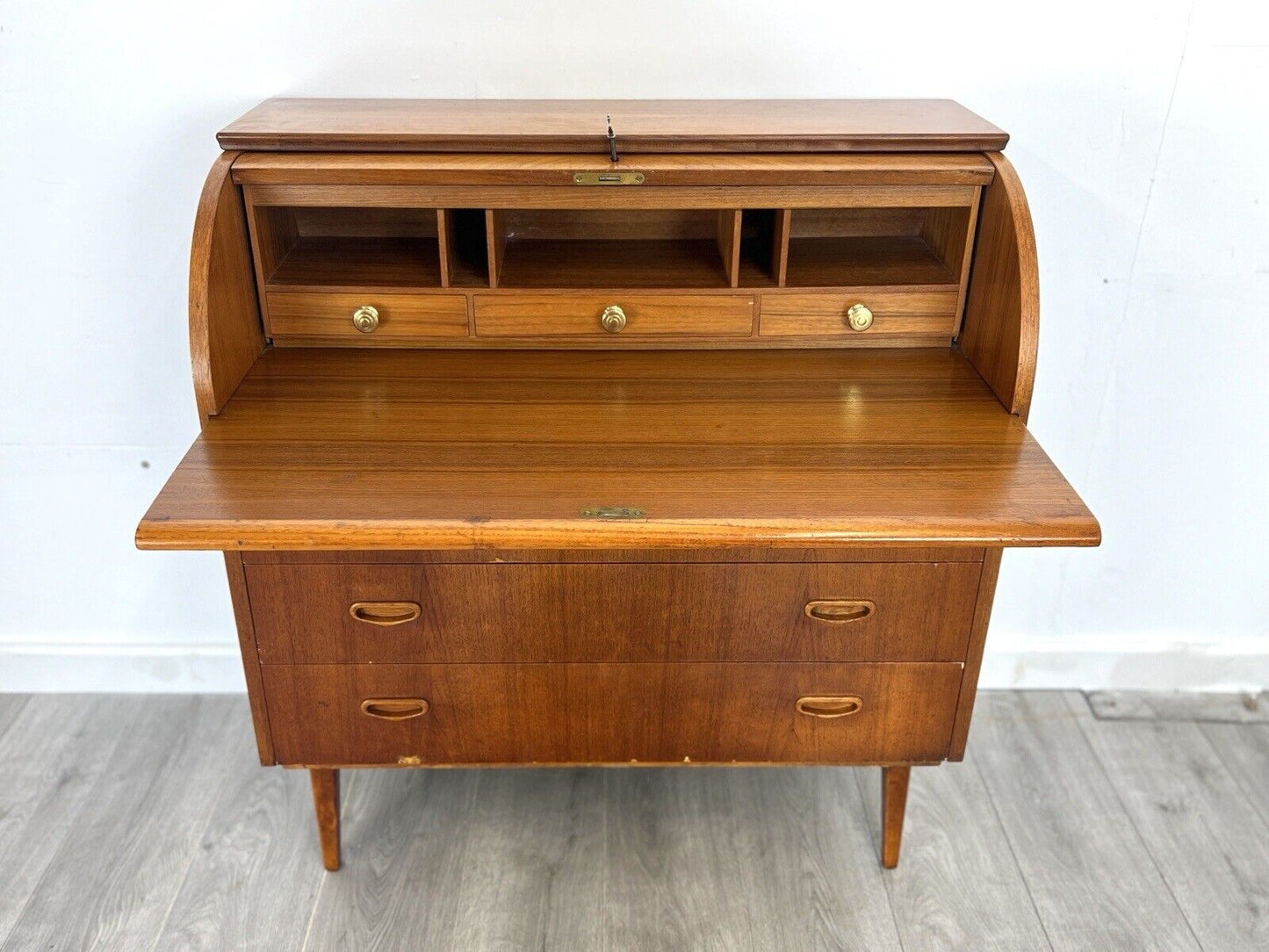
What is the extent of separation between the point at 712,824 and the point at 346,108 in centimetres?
138

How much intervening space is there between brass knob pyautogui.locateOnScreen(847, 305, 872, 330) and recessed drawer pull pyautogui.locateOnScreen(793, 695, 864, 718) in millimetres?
558

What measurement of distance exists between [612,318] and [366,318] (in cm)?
37

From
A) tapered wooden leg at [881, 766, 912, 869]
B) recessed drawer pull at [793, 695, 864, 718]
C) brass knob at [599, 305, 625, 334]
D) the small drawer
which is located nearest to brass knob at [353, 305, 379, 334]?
the small drawer

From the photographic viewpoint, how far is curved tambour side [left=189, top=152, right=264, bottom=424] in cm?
142

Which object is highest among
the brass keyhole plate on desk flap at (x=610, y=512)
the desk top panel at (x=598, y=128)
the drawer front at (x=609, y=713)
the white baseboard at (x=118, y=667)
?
the desk top panel at (x=598, y=128)

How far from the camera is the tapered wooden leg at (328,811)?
5.70 feet

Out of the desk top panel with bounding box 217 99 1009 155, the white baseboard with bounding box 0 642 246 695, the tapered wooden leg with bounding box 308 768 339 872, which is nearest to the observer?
the desk top panel with bounding box 217 99 1009 155

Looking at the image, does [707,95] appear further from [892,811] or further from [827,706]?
[892,811]

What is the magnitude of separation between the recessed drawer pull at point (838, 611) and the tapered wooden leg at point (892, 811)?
41cm

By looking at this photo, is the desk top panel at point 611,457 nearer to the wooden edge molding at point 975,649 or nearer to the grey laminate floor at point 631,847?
the wooden edge molding at point 975,649

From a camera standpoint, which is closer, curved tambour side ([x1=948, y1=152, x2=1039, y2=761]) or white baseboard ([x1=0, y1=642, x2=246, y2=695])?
curved tambour side ([x1=948, y1=152, x2=1039, y2=761])

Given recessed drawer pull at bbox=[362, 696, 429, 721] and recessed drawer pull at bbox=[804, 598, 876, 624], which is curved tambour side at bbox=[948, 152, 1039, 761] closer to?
recessed drawer pull at bbox=[804, 598, 876, 624]

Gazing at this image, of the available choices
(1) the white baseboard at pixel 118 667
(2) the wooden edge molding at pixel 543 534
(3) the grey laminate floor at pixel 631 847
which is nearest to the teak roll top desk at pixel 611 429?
(2) the wooden edge molding at pixel 543 534

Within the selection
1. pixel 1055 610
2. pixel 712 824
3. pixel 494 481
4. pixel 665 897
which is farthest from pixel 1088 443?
pixel 494 481
